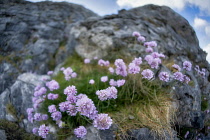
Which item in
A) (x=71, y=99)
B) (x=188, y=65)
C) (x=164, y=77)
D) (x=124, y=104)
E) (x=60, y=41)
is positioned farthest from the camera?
(x=60, y=41)

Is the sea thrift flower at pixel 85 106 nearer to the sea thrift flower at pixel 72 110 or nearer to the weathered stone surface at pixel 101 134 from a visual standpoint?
the sea thrift flower at pixel 72 110

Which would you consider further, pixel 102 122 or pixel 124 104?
pixel 124 104

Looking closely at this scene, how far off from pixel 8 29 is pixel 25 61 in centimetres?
149

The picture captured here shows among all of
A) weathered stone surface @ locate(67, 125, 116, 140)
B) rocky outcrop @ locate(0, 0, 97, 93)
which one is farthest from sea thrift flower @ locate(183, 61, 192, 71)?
rocky outcrop @ locate(0, 0, 97, 93)

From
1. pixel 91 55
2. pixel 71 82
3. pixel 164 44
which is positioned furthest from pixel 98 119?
pixel 164 44

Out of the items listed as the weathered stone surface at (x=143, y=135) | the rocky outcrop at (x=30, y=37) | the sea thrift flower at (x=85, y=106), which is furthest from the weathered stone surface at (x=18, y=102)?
the weathered stone surface at (x=143, y=135)

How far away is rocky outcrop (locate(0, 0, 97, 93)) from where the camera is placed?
552 centimetres

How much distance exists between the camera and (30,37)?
260 inches

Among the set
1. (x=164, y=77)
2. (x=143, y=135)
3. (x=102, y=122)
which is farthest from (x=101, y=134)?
(x=164, y=77)

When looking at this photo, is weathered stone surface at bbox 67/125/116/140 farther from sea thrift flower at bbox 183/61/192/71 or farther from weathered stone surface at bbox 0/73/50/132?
sea thrift flower at bbox 183/61/192/71

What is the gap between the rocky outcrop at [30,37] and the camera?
552 cm

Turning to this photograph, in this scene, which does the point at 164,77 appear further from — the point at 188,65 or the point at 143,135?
the point at 143,135

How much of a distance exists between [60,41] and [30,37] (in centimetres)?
143

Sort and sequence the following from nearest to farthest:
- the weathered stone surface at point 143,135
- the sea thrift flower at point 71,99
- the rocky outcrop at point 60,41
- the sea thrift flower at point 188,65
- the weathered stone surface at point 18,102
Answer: the sea thrift flower at point 71,99
the weathered stone surface at point 143,135
the sea thrift flower at point 188,65
the weathered stone surface at point 18,102
the rocky outcrop at point 60,41
